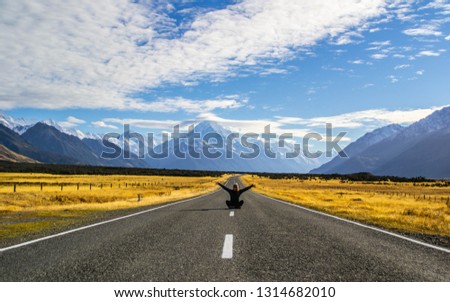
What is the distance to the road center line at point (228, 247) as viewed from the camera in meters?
8.13

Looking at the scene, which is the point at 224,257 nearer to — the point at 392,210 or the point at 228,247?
the point at 228,247

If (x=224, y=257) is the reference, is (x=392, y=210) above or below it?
below

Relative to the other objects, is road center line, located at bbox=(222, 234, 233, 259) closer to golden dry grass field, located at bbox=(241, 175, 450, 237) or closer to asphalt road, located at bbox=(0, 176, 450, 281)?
asphalt road, located at bbox=(0, 176, 450, 281)

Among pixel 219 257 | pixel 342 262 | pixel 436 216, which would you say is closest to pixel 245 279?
pixel 219 257

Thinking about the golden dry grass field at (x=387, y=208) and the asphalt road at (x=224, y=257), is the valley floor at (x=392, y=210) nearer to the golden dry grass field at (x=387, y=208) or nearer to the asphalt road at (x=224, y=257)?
the golden dry grass field at (x=387, y=208)

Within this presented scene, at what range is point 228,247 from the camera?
9102mm

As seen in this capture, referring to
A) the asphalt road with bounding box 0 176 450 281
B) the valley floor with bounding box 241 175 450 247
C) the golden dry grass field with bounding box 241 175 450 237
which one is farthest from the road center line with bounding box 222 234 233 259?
the golden dry grass field with bounding box 241 175 450 237

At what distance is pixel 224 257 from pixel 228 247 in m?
1.17

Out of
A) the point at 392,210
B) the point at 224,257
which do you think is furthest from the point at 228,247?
the point at 392,210

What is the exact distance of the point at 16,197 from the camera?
3381 centimetres

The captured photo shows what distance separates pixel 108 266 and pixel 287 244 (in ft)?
14.6

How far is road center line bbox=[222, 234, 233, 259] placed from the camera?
8133 millimetres

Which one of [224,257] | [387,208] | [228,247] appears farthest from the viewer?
[387,208]
